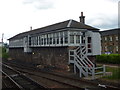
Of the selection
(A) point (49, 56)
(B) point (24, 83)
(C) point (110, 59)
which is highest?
(A) point (49, 56)

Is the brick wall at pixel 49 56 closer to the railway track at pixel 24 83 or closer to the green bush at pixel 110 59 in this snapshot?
the railway track at pixel 24 83

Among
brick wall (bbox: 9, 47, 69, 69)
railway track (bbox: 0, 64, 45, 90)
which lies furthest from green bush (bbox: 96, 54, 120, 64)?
railway track (bbox: 0, 64, 45, 90)

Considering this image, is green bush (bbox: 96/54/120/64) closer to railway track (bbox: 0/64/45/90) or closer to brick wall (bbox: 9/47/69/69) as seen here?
brick wall (bbox: 9/47/69/69)

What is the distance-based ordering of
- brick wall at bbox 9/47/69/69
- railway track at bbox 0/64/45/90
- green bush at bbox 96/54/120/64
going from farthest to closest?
green bush at bbox 96/54/120/64
brick wall at bbox 9/47/69/69
railway track at bbox 0/64/45/90

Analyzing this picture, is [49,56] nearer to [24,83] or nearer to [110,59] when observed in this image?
[24,83]

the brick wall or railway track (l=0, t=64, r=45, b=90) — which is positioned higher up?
the brick wall

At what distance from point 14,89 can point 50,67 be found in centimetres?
1045

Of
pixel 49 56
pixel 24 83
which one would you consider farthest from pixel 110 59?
pixel 24 83

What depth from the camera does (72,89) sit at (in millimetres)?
10195

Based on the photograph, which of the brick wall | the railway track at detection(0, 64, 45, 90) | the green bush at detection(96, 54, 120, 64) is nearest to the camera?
the railway track at detection(0, 64, 45, 90)

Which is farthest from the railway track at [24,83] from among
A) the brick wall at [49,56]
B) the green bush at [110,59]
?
the green bush at [110,59]

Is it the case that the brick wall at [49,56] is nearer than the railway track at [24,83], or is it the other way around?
the railway track at [24,83]

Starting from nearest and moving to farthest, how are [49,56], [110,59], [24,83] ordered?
[24,83] < [49,56] < [110,59]

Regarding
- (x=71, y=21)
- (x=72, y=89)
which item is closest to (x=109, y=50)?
(x=71, y=21)
